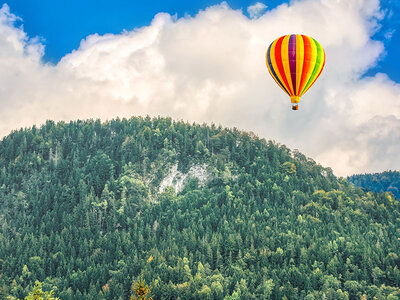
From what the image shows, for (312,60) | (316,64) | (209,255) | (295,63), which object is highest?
(312,60)

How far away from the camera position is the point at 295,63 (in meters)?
95.2

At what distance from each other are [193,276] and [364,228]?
6904 centimetres

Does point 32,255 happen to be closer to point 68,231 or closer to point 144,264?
point 68,231

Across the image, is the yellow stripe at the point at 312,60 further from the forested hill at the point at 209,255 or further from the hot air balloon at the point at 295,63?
the forested hill at the point at 209,255

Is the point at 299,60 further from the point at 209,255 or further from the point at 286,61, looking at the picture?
the point at 209,255

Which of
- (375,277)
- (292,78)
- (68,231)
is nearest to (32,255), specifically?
(68,231)

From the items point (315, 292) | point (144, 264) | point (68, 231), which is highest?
point (68, 231)

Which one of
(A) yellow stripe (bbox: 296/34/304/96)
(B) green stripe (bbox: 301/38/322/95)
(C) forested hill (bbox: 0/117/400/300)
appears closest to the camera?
(A) yellow stripe (bbox: 296/34/304/96)

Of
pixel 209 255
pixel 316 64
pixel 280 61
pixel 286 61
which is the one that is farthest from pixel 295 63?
pixel 209 255

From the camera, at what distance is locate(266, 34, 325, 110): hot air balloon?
9500cm

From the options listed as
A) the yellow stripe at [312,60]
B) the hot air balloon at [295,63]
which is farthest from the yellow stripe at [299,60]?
the yellow stripe at [312,60]

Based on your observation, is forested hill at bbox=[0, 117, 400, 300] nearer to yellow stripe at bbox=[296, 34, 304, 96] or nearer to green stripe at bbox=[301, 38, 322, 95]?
green stripe at bbox=[301, 38, 322, 95]

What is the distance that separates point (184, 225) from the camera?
18775 cm

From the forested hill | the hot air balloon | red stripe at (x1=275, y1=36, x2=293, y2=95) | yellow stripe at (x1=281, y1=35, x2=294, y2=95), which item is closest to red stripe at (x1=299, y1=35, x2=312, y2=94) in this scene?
the hot air balloon
